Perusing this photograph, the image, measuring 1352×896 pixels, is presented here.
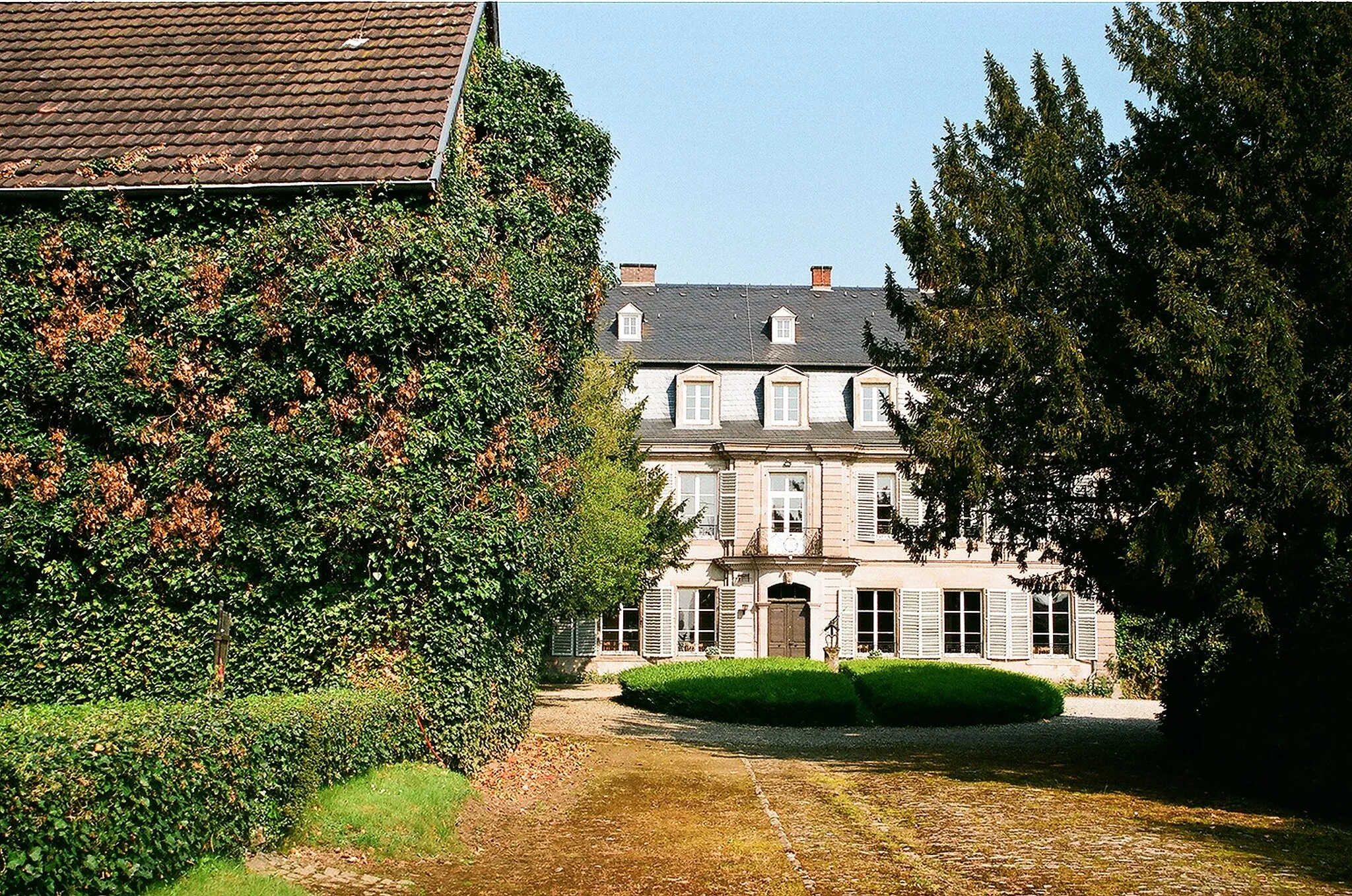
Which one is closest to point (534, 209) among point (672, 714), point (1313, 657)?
point (1313, 657)

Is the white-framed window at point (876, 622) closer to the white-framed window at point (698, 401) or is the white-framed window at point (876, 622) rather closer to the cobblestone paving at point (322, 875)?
the white-framed window at point (698, 401)

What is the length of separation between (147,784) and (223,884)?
81cm

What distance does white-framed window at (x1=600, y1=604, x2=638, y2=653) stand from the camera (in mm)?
33344

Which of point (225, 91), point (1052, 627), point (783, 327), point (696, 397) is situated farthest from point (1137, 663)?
point (225, 91)

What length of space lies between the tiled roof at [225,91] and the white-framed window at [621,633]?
71.2 feet

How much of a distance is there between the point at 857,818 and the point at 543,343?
21.3ft

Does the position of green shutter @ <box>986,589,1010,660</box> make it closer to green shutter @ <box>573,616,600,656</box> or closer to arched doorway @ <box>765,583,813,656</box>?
arched doorway @ <box>765,583,813,656</box>

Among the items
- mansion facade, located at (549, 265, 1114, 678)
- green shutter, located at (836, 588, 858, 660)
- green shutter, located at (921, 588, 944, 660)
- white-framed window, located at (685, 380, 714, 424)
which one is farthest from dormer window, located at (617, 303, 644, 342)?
green shutter, located at (921, 588, 944, 660)

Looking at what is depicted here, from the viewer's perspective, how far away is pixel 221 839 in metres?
6.62

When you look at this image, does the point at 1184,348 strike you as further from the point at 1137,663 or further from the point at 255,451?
the point at 1137,663

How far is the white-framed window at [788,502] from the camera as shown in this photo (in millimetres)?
32781

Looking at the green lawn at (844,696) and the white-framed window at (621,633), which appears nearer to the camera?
the green lawn at (844,696)

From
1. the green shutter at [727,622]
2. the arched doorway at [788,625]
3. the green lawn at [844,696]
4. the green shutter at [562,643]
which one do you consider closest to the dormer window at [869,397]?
the arched doorway at [788,625]

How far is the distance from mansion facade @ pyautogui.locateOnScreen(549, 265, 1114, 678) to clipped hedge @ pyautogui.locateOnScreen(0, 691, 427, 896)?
24.1 meters
